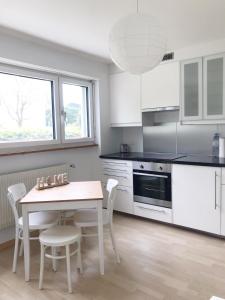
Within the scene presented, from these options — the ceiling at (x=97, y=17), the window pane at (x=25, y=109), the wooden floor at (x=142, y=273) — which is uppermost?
the ceiling at (x=97, y=17)

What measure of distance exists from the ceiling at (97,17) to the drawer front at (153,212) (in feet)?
6.98

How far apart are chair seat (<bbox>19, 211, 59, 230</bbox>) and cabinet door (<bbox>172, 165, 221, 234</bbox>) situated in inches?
59.2

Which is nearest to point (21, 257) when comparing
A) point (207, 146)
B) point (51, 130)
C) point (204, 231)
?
point (51, 130)

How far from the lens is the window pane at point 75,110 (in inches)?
141

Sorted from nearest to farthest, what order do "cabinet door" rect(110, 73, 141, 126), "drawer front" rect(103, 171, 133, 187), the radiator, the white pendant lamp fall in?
the white pendant lamp, the radiator, "drawer front" rect(103, 171, 133, 187), "cabinet door" rect(110, 73, 141, 126)

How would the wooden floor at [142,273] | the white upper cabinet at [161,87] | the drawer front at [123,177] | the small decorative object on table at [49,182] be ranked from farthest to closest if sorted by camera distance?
the drawer front at [123,177], the white upper cabinet at [161,87], the small decorative object on table at [49,182], the wooden floor at [142,273]

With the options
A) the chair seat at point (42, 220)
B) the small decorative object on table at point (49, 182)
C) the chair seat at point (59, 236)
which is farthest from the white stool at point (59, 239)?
the small decorative object on table at point (49, 182)

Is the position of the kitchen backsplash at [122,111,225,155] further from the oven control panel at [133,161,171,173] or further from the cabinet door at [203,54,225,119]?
the oven control panel at [133,161,171,173]

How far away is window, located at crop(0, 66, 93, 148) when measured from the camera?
2.88 metres

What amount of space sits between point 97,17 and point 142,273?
239 centimetres

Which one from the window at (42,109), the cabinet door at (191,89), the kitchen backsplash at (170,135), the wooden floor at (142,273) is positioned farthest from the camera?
the kitchen backsplash at (170,135)

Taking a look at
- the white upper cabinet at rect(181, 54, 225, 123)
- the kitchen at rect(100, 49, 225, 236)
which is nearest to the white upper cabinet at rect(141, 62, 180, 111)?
the kitchen at rect(100, 49, 225, 236)

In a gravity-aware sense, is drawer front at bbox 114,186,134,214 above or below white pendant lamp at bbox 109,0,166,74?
below

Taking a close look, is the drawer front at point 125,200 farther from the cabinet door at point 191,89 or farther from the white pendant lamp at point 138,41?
the white pendant lamp at point 138,41
